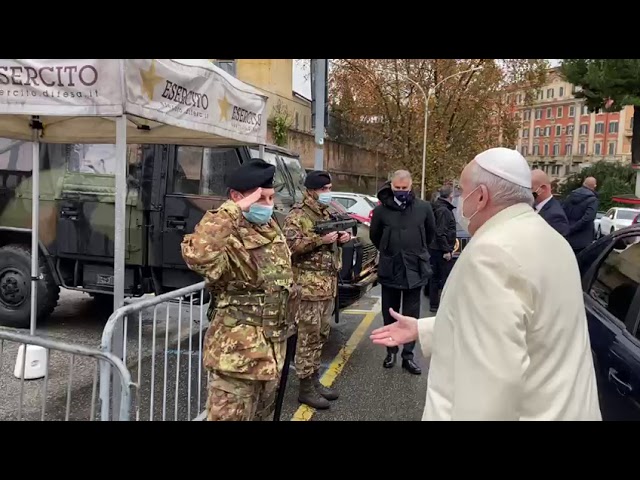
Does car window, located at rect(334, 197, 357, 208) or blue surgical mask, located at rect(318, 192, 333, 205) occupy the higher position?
blue surgical mask, located at rect(318, 192, 333, 205)

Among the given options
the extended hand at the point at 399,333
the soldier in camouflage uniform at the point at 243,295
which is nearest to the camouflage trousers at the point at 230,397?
the soldier in camouflage uniform at the point at 243,295

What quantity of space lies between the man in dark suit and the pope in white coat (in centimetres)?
415

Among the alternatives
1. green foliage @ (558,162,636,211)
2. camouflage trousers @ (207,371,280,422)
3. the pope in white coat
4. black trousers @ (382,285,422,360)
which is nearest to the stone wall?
green foliage @ (558,162,636,211)

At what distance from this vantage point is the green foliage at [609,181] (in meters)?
35.8

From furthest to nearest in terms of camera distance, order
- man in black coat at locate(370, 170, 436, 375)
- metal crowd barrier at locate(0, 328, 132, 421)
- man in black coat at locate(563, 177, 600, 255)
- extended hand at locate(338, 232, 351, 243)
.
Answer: man in black coat at locate(563, 177, 600, 255)
man in black coat at locate(370, 170, 436, 375)
extended hand at locate(338, 232, 351, 243)
metal crowd barrier at locate(0, 328, 132, 421)

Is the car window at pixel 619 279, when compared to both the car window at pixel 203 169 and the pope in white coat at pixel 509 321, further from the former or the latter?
the car window at pixel 203 169

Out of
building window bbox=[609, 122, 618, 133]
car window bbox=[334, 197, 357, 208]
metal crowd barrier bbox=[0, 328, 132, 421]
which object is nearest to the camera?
metal crowd barrier bbox=[0, 328, 132, 421]

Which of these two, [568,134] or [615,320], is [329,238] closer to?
[615,320]

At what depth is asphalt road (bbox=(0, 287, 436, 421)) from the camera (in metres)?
Answer: 3.94

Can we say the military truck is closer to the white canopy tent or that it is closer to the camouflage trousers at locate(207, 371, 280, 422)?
the white canopy tent

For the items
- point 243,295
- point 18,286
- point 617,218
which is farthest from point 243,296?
point 617,218

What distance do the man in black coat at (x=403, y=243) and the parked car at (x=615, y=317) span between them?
54.2 inches

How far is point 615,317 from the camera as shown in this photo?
9.95 feet
